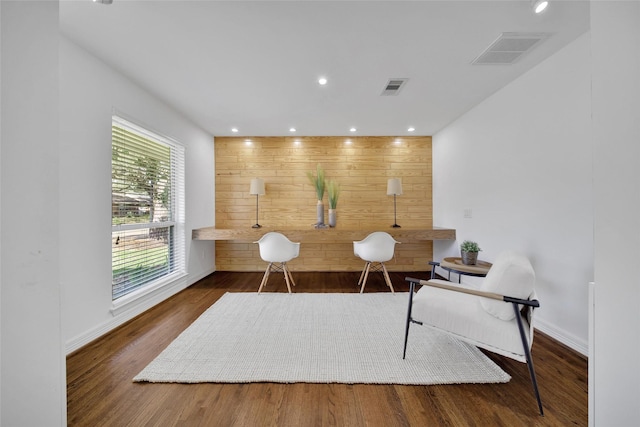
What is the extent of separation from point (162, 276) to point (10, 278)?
10.1ft

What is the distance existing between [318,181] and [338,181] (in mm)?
383

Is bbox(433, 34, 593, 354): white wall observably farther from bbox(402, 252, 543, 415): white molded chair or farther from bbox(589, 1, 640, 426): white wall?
bbox(589, 1, 640, 426): white wall

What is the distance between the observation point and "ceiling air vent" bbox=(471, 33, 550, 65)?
1984 millimetres

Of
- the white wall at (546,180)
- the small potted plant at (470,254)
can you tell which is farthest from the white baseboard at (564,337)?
the small potted plant at (470,254)

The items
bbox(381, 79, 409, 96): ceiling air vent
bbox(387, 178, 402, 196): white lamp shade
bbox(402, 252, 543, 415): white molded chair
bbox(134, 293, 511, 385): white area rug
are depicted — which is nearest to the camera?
bbox(402, 252, 543, 415): white molded chair

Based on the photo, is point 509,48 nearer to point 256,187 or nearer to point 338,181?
point 338,181

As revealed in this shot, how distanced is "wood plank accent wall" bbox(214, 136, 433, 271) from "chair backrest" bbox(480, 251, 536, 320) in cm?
298

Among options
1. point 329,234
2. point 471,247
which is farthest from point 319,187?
point 471,247

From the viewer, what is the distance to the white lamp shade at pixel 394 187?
4312mm

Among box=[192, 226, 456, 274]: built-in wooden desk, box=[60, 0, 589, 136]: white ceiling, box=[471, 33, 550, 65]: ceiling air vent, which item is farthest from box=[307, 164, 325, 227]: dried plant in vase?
box=[471, 33, 550, 65]: ceiling air vent

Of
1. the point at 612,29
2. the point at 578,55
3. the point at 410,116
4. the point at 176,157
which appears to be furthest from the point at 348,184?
the point at 612,29

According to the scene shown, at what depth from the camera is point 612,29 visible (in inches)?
29.7

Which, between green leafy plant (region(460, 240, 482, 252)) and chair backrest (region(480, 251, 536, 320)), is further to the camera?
green leafy plant (region(460, 240, 482, 252))

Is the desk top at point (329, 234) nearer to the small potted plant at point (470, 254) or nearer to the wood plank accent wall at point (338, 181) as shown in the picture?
the wood plank accent wall at point (338, 181)
